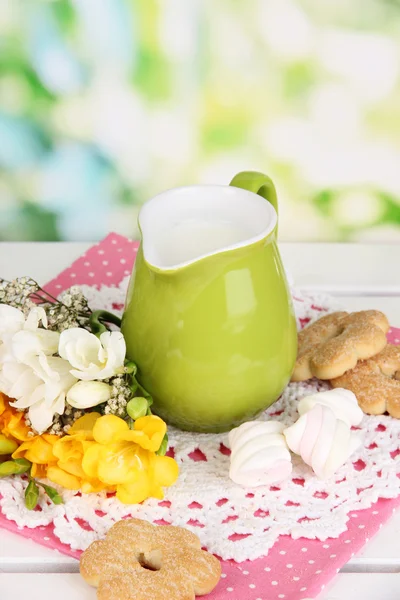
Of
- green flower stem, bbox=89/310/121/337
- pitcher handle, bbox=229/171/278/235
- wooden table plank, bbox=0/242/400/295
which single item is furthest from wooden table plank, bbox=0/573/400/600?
wooden table plank, bbox=0/242/400/295

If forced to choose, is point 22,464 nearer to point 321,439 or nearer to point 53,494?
point 53,494

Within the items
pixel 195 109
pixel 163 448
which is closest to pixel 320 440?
pixel 163 448

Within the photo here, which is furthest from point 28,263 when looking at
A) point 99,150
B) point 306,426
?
point 306,426

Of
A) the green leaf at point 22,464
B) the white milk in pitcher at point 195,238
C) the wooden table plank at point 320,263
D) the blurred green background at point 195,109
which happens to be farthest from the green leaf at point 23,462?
the blurred green background at point 195,109

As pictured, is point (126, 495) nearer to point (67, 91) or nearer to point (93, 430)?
point (93, 430)

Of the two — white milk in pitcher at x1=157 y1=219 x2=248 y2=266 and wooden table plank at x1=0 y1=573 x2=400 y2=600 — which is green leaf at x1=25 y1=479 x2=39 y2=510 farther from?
white milk in pitcher at x1=157 y1=219 x2=248 y2=266

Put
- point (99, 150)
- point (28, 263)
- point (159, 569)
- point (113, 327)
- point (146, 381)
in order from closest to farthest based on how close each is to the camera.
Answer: point (159, 569) → point (146, 381) → point (113, 327) → point (28, 263) → point (99, 150)

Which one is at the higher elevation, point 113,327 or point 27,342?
point 27,342
